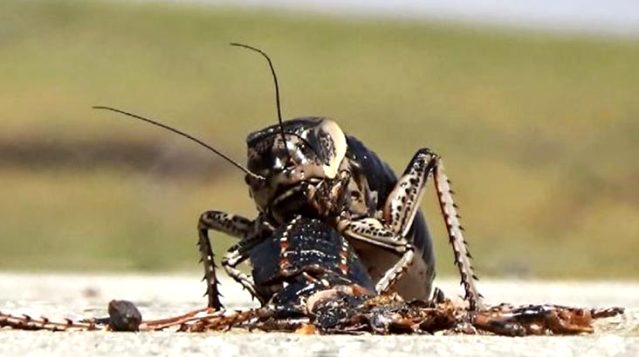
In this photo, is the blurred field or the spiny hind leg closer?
the spiny hind leg

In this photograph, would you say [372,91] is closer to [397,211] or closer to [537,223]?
[537,223]

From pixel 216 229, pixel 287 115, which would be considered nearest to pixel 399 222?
pixel 216 229

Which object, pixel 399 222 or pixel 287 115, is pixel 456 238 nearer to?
pixel 399 222

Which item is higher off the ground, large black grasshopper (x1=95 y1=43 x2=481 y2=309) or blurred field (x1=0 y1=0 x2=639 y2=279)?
blurred field (x1=0 y1=0 x2=639 y2=279)

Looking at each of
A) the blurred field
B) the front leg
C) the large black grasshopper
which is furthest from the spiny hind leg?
the blurred field

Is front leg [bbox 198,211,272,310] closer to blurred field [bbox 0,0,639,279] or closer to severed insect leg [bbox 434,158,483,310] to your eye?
severed insect leg [bbox 434,158,483,310]

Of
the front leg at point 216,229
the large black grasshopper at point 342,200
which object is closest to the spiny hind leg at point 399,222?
the large black grasshopper at point 342,200
